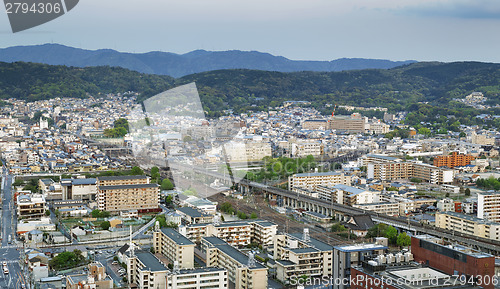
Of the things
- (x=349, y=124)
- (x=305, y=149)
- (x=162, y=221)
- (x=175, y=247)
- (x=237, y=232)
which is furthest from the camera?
(x=349, y=124)

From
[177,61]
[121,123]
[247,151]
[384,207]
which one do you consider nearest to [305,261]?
[384,207]

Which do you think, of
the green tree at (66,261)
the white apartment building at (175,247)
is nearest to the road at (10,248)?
the green tree at (66,261)

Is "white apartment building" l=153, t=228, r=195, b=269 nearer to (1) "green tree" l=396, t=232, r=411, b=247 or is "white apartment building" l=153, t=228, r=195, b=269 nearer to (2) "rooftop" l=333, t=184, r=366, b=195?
(1) "green tree" l=396, t=232, r=411, b=247

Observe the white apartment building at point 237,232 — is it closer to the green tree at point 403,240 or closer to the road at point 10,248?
the green tree at point 403,240

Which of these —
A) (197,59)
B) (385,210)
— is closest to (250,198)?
(385,210)

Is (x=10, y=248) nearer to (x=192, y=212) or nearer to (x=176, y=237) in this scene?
(x=176, y=237)

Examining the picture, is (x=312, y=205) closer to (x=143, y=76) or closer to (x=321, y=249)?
(x=321, y=249)
